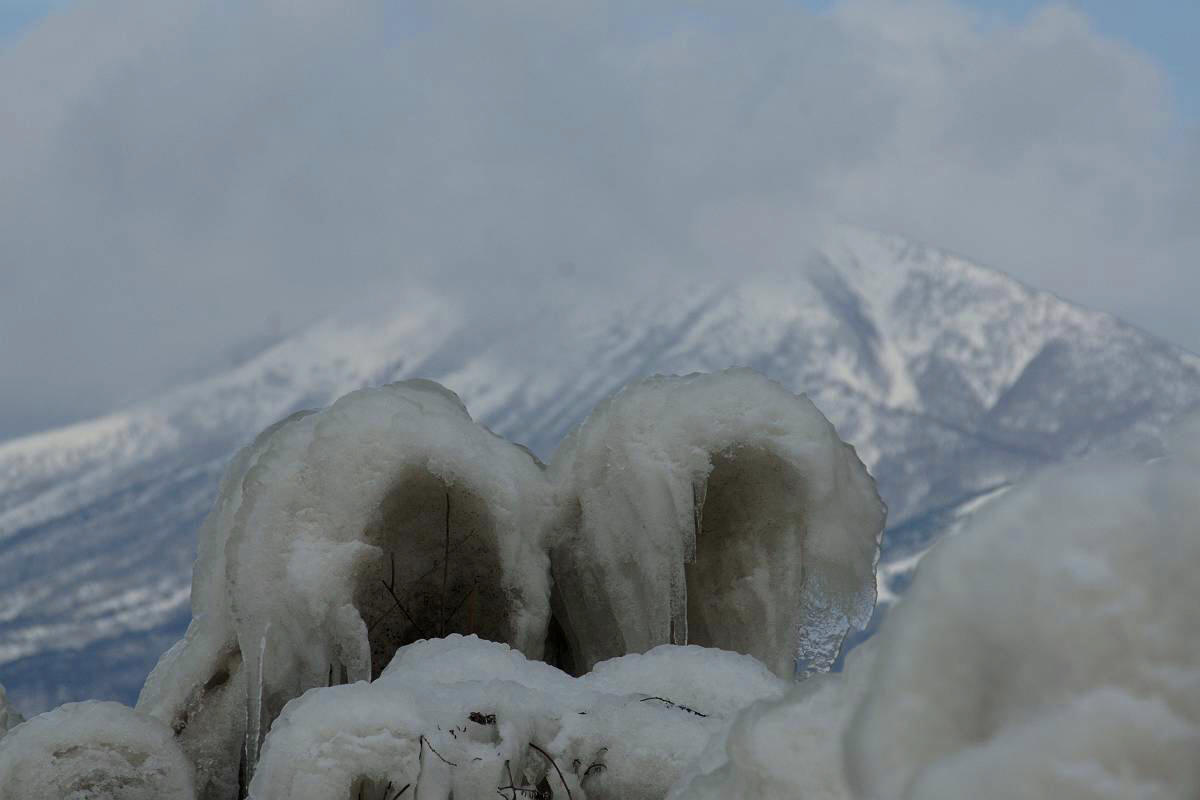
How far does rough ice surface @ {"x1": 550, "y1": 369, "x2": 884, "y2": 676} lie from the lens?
8188 millimetres

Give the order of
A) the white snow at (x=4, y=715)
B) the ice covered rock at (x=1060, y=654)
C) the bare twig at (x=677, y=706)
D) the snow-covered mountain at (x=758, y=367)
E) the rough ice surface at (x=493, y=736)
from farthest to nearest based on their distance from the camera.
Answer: the snow-covered mountain at (x=758, y=367)
the white snow at (x=4, y=715)
the bare twig at (x=677, y=706)
the rough ice surface at (x=493, y=736)
the ice covered rock at (x=1060, y=654)

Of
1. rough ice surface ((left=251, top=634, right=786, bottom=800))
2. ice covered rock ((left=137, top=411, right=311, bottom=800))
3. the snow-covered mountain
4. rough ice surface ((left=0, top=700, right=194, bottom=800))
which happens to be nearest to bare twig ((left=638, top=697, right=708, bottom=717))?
rough ice surface ((left=251, top=634, right=786, bottom=800))

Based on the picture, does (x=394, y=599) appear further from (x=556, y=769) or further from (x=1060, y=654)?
(x=1060, y=654)

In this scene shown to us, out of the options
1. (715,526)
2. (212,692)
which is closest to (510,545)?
(715,526)

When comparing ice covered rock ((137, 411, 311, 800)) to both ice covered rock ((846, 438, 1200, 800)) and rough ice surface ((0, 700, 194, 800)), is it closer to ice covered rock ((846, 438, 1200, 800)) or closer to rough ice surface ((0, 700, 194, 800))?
rough ice surface ((0, 700, 194, 800))

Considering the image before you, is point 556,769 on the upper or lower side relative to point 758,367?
upper

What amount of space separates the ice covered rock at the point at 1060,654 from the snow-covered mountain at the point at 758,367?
156m

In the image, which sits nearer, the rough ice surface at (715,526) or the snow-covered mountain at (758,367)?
the rough ice surface at (715,526)

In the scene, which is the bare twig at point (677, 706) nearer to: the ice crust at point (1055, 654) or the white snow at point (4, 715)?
the ice crust at point (1055, 654)

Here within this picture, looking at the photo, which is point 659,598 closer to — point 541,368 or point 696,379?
point 696,379

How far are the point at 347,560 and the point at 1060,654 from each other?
5661mm

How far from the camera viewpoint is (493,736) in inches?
238

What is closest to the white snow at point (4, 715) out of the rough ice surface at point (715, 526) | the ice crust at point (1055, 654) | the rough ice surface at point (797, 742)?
the rough ice surface at point (715, 526)

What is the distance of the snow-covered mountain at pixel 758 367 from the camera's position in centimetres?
16850
